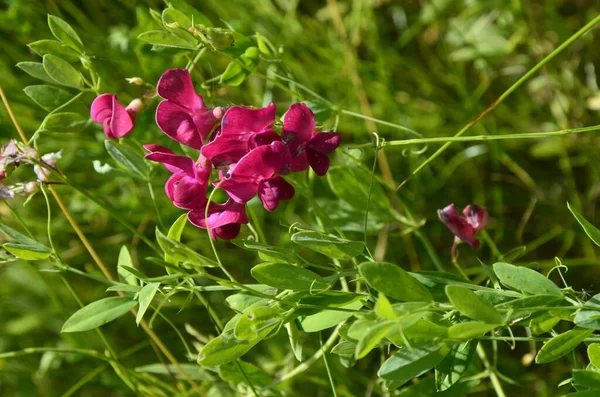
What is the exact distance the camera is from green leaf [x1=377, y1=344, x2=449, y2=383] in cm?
71

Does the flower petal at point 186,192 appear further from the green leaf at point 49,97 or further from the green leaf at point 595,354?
the green leaf at point 595,354

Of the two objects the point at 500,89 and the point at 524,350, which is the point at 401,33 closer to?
the point at 500,89

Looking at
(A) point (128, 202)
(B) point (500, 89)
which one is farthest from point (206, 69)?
(B) point (500, 89)

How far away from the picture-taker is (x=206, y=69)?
59.4 inches

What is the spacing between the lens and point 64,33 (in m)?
0.94

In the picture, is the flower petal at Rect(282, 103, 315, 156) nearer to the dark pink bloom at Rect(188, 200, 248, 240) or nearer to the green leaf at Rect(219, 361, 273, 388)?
the dark pink bloom at Rect(188, 200, 248, 240)

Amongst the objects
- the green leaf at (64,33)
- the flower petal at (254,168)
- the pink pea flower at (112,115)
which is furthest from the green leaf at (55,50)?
the flower petal at (254,168)

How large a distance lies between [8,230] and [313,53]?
1.07 meters

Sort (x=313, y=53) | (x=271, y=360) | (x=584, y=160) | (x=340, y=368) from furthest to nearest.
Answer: (x=313, y=53) < (x=584, y=160) < (x=271, y=360) < (x=340, y=368)

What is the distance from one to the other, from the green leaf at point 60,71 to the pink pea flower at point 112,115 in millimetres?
67

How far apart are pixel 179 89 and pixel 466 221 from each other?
394mm

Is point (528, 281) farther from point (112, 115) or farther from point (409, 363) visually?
point (112, 115)

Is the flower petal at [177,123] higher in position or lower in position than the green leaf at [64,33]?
lower

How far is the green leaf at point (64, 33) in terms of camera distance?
3.01 feet
